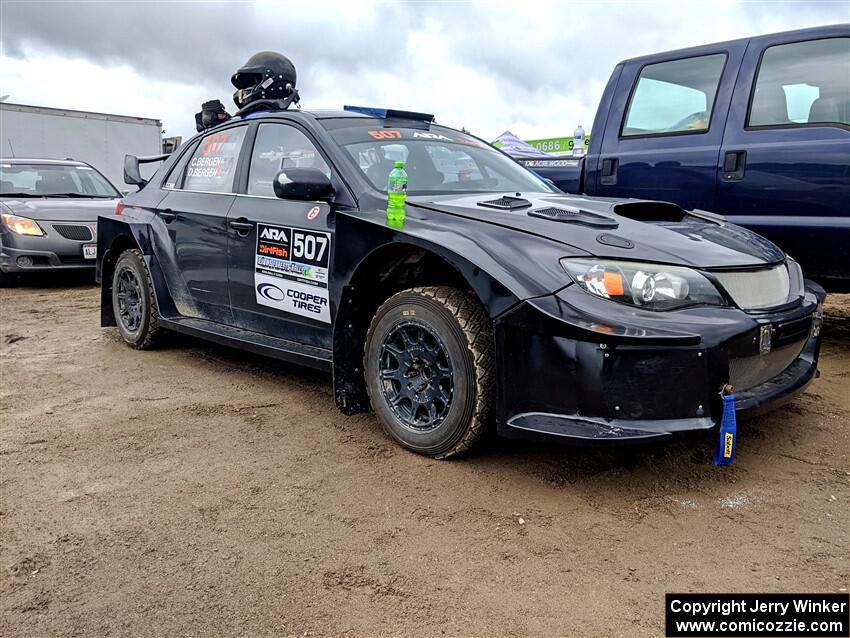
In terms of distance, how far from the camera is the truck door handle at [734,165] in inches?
173

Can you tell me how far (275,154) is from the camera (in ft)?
13.1

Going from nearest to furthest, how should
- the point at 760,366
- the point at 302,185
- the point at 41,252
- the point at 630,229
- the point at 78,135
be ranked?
the point at 760,366, the point at 630,229, the point at 302,185, the point at 41,252, the point at 78,135

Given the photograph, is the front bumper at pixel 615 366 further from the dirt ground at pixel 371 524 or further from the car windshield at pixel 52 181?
the car windshield at pixel 52 181

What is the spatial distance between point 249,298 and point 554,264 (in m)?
1.92

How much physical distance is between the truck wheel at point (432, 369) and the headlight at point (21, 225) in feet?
21.0

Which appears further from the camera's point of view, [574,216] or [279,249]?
[279,249]

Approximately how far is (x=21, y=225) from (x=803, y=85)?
765 cm

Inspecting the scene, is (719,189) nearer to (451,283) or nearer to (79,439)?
(451,283)

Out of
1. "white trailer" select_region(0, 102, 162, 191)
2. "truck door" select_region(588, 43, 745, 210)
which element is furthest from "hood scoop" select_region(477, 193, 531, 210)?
"white trailer" select_region(0, 102, 162, 191)

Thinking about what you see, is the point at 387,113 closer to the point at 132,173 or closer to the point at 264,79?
the point at 264,79

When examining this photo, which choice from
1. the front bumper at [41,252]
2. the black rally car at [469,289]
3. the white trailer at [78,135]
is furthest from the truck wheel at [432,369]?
the white trailer at [78,135]

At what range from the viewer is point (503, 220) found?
290 cm

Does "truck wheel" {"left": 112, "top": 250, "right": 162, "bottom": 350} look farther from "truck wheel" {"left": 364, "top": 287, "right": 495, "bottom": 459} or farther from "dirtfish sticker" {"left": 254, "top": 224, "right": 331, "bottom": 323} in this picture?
"truck wheel" {"left": 364, "top": 287, "right": 495, "bottom": 459}

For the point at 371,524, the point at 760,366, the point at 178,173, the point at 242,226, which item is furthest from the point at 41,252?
the point at 760,366
